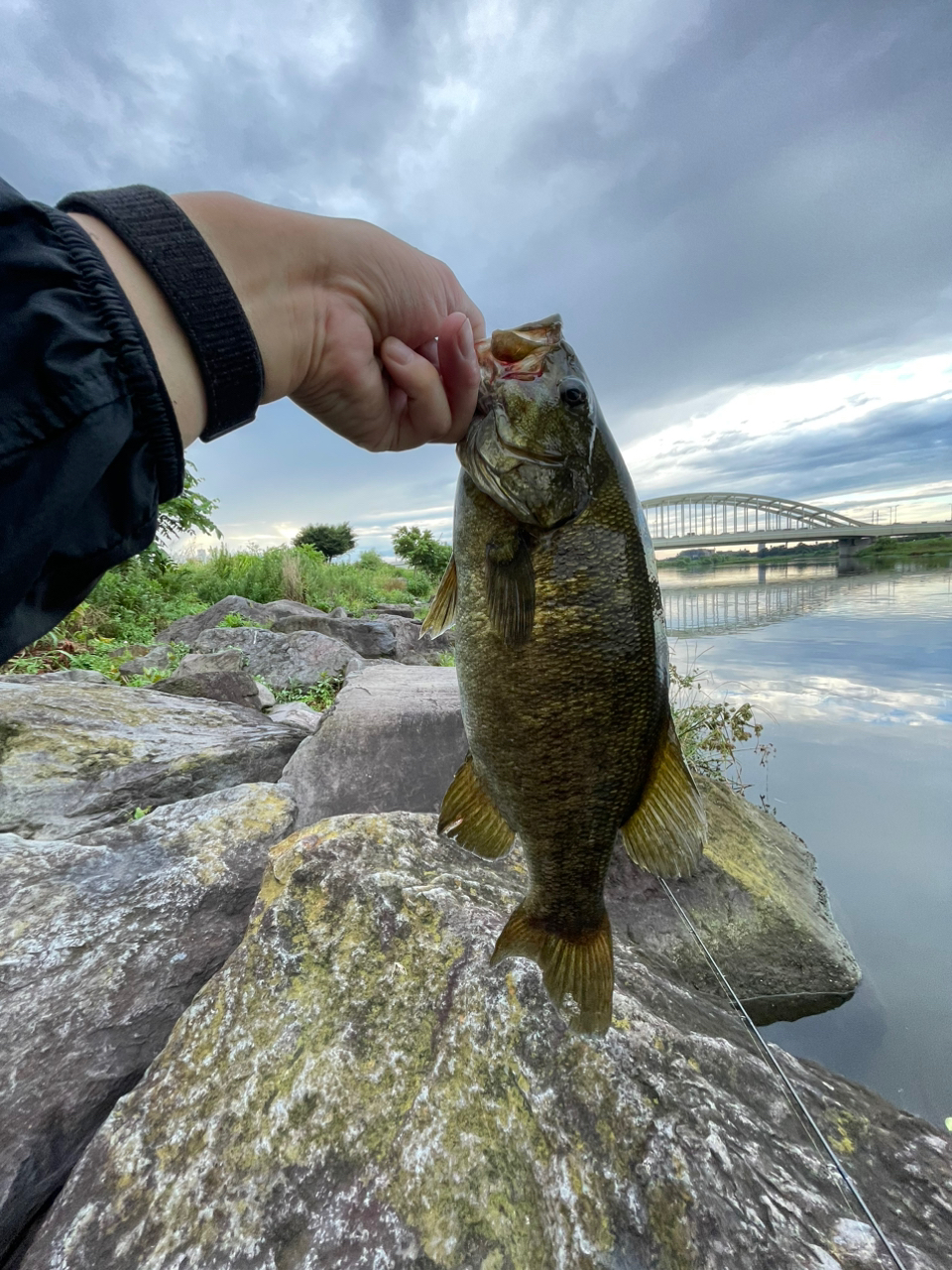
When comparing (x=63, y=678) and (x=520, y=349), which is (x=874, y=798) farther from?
(x=63, y=678)

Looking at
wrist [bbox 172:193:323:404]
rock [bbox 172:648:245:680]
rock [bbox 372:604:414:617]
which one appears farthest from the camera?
rock [bbox 372:604:414:617]

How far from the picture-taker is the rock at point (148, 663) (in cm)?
823

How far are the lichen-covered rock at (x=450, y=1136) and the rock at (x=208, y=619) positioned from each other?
28.8 feet

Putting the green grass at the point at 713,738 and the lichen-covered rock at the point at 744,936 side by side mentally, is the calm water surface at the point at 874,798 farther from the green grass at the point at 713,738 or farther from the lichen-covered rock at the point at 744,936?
the green grass at the point at 713,738

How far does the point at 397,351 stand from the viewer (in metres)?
1.77

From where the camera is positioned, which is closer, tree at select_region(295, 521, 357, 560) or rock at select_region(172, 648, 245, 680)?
rock at select_region(172, 648, 245, 680)

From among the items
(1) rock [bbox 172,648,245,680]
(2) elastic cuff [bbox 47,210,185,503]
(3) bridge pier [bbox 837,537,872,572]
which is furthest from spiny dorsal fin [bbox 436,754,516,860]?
(3) bridge pier [bbox 837,537,872,572]

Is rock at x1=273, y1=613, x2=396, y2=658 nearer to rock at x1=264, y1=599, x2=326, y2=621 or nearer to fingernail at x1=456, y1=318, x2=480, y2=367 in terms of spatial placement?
rock at x1=264, y1=599, x2=326, y2=621

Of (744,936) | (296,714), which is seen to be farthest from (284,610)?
(744,936)

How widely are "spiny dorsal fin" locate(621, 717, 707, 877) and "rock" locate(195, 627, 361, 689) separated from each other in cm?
744

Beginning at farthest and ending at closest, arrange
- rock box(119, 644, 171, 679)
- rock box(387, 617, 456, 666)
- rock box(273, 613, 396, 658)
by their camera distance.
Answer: rock box(387, 617, 456, 666)
rock box(273, 613, 396, 658)
rock box(119, 644, 171, 679)

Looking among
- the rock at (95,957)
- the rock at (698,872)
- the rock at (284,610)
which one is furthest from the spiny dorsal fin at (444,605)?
the rock at (284,610)

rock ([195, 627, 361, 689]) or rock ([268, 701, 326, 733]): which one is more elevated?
rock ([195, 627, 361, 689])

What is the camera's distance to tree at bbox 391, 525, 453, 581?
28969mm
